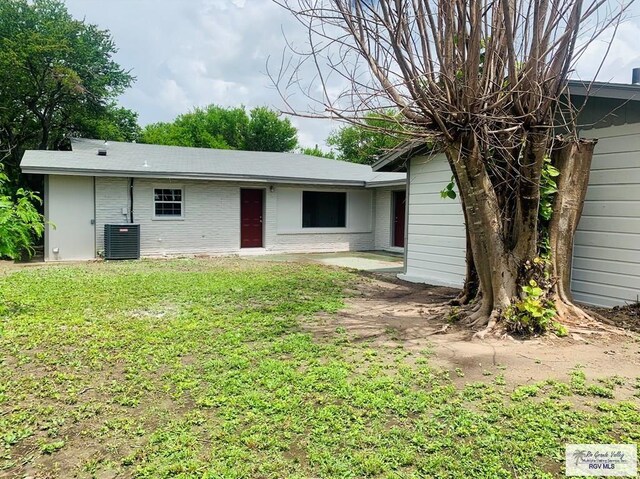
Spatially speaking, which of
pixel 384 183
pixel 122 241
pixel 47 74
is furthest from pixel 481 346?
pixel 47 74

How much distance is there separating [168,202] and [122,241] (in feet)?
6.30

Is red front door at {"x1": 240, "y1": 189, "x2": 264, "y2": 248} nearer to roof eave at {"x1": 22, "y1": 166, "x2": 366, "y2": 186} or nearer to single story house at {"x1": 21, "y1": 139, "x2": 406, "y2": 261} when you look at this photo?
single story house at {"x1": 21, "y1": 139, "x2": 406, "y2": 261}

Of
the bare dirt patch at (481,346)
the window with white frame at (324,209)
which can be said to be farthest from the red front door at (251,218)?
the bare dirt patch at (481,346)

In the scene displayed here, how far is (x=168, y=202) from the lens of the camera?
13.7 metres

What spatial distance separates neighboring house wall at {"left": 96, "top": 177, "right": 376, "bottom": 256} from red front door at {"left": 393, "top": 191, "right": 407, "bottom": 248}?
1122 millimetres

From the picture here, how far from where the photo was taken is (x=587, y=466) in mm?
2506

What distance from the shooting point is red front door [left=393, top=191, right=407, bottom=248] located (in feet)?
52.0

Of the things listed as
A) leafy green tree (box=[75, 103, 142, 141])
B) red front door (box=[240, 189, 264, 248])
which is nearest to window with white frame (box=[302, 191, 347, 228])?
red front door (box=[240, 189, 264, 248])

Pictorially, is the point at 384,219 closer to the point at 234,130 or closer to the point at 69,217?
the point at 69,217

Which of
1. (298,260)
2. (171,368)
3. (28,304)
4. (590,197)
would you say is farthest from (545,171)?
(298,260)

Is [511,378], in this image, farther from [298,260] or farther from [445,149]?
[298,260]

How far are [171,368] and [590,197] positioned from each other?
6.16 m

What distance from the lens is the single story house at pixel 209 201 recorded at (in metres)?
12.3

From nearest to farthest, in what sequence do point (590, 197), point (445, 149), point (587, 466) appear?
point (587, 466)
point (445, 149)
point (590, 197)
